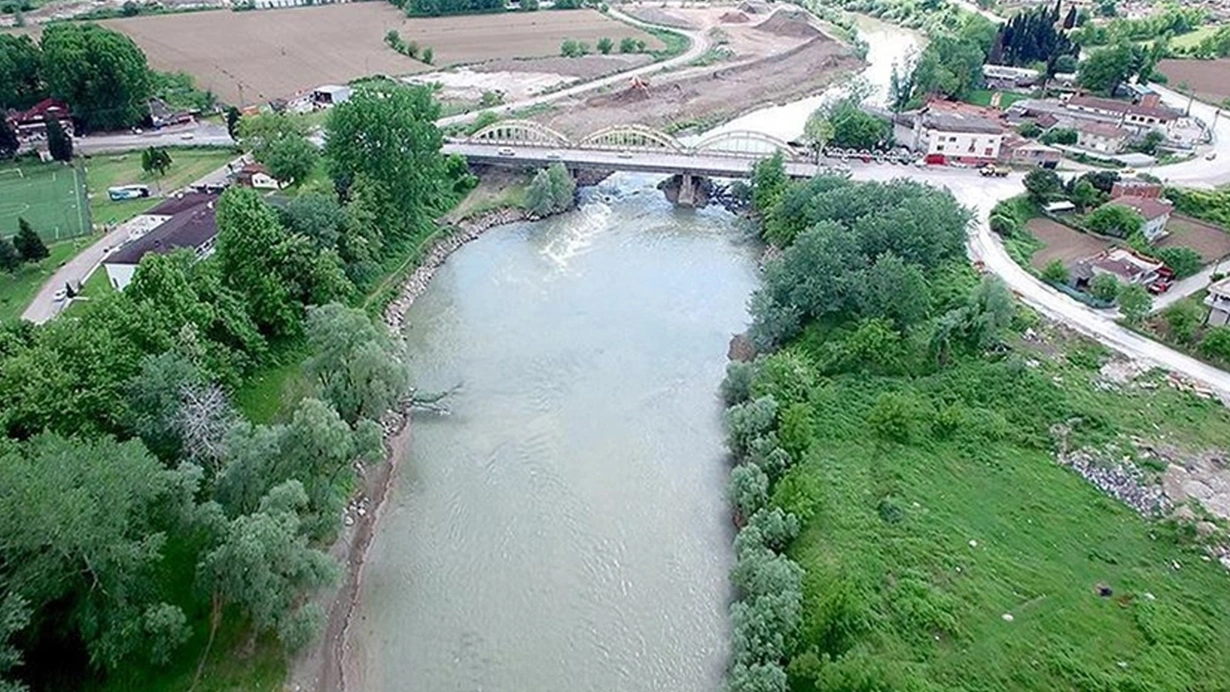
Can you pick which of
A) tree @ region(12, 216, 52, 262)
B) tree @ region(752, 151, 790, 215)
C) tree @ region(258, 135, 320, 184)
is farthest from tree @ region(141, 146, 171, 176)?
tree @ region(752, 151, 790, 215)

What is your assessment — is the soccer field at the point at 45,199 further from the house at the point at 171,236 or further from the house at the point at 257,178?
the house at the point at 257,178

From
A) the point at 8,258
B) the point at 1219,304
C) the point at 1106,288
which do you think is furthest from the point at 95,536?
the point at 1219,304

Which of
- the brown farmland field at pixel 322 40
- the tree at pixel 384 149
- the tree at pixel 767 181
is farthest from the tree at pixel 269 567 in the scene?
the brown farmland field at pixel 322 40

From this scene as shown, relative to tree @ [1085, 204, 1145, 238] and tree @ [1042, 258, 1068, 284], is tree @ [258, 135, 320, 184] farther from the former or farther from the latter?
tree @ [1085, 204, 1145, 238]

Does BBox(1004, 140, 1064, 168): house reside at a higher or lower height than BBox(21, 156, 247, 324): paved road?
lower

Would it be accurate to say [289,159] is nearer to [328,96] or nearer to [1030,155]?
[328,96]
